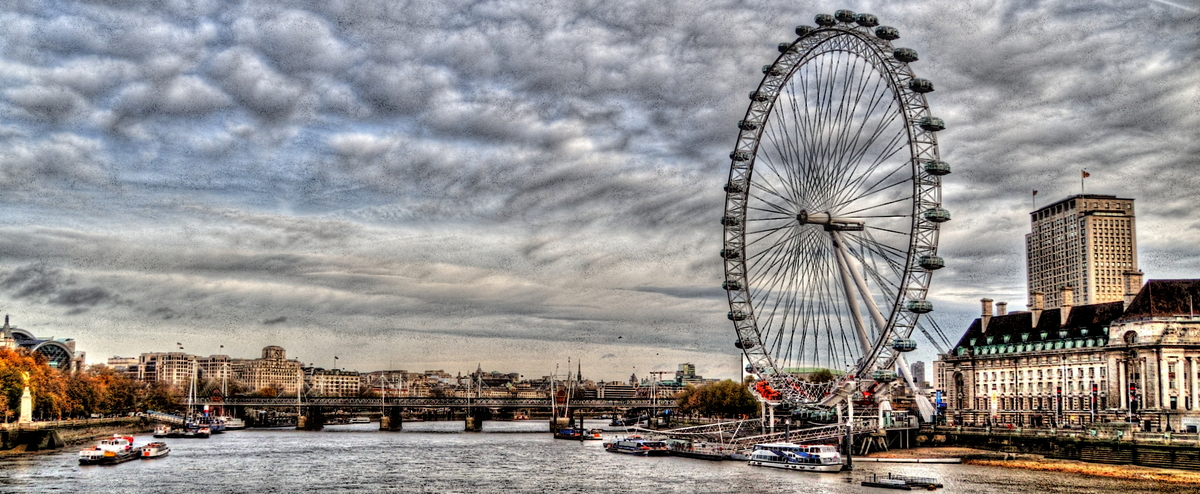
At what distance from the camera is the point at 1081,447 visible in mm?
94125

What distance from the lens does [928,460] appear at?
98.1 metres

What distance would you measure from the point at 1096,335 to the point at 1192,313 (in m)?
12.5

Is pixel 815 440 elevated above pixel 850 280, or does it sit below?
below

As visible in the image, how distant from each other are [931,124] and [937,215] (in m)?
7.00

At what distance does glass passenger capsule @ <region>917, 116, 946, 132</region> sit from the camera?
89.7 metres

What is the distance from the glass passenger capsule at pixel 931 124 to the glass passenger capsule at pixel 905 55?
4.62 metres

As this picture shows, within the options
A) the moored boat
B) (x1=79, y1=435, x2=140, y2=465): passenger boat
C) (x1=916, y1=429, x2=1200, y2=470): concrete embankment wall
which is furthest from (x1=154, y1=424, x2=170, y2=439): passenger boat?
(x1=916, y1=429, x2=1200, y2=470): concrete embankment wall

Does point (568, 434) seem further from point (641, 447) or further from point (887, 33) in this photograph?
point (887, 33)

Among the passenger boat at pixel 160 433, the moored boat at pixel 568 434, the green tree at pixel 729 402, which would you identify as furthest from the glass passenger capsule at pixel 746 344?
the passenger boat at pixel 160 433

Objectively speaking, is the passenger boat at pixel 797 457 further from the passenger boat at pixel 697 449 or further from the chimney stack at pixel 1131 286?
the chimney stack at pixel 1131 286

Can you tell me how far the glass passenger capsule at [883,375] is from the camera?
3903 inches

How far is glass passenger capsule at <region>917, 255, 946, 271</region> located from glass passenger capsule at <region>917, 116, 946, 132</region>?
32.5 ft

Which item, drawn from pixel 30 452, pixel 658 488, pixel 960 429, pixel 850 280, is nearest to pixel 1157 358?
pixel 960 429

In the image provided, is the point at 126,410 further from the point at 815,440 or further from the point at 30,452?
the point at 815,440
